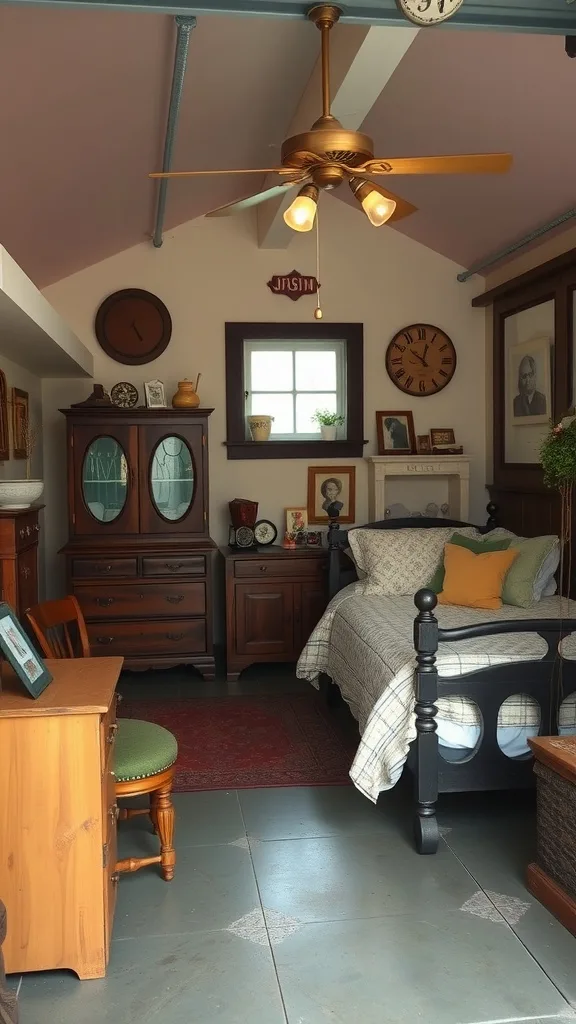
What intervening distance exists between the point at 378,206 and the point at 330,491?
3.34 m

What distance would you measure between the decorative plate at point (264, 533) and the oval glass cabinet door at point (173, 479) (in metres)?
0.56

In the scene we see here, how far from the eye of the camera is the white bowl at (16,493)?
400 cm

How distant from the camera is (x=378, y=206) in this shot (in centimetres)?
296

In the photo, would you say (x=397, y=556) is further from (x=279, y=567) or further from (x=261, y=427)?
(x=261, y=427)

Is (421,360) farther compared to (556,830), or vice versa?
(421,360)

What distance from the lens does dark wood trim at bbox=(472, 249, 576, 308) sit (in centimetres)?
485

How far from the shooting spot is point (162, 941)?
266 cm

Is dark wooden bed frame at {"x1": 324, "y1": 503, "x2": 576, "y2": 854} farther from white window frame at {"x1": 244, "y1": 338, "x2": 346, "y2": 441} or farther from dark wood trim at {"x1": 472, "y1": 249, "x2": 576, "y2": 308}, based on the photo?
white window frame at {"x1": 244, "y1": 338, "x2": 346, "y2": 441}

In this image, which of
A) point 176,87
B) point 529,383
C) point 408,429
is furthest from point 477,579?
point 176,87

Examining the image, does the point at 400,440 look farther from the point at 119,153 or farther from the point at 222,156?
the point at 119,153

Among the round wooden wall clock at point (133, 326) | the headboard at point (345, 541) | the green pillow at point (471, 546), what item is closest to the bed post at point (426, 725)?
the green pillow at point (471, 546)

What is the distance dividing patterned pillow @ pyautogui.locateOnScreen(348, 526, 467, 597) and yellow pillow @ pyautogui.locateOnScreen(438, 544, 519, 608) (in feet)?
1.08

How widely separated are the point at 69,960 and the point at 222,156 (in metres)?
3.99

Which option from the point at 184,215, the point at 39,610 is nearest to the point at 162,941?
the point at 39,610
